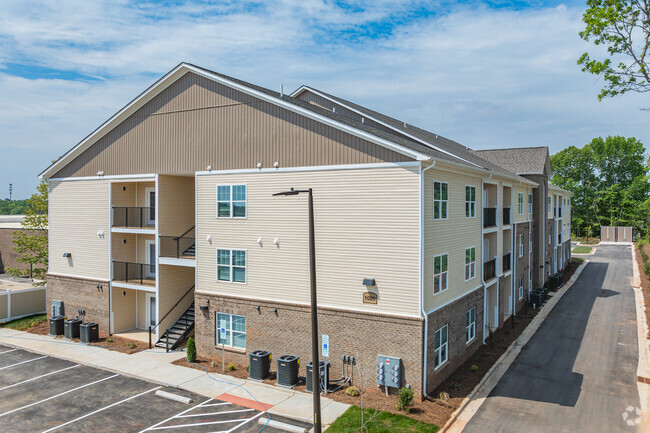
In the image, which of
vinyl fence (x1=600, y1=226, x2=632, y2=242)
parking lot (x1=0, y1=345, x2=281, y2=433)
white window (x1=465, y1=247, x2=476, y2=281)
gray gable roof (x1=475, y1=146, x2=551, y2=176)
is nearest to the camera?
parking lot (x1=0, y1=345, x2=281, y2=433)

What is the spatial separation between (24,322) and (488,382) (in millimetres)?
26908

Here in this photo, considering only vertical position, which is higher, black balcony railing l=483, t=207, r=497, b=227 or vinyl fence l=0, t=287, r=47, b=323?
black balcony railing l=483, t=207, r=497, b=227

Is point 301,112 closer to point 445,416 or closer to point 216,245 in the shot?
point 216,245

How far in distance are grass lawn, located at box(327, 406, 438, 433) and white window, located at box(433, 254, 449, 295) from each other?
15.5 feet

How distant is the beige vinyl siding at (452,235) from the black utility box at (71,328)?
19.3 metres

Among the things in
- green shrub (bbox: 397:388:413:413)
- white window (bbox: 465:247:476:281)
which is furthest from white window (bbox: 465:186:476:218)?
green shrub (bbox: 397:388:413:413)

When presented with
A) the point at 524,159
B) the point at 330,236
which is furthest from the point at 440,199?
the point at 524,159

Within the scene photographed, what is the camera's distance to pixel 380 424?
13.8m

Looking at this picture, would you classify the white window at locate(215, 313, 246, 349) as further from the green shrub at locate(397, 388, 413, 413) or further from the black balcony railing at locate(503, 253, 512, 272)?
the black balcony railing at locate(503, 253, 512, 272)

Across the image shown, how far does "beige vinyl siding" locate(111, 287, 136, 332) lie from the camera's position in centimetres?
2439

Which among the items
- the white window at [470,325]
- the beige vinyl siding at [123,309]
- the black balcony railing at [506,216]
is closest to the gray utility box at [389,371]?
the white window at [470,325]

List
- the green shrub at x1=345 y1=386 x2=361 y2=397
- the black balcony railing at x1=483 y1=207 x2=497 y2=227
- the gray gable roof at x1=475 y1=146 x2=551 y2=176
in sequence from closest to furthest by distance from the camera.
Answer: the green shrub at x1=345 y1=386 x2=361 y2=397, the black balcony railing at x1=483 y1=207 x2=497 y2=227, the gray gable roof at x1=475 y1=146 x2=551 y2=176

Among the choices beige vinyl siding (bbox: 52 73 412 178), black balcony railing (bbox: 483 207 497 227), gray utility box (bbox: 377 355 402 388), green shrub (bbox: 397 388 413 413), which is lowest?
green shrub (bbox: 397 388 413 413)

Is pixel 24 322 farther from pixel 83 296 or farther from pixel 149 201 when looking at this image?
pixel 149 201
